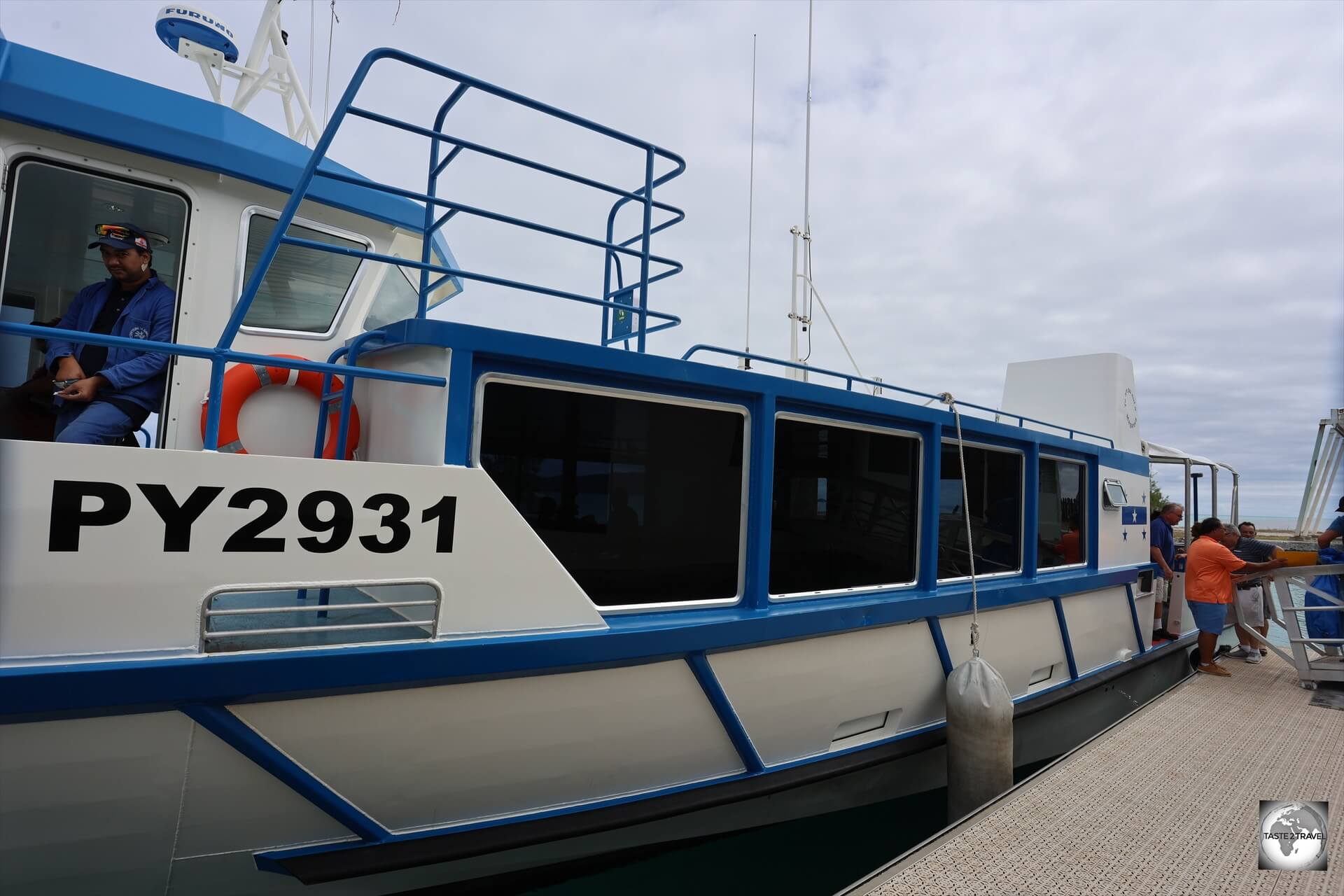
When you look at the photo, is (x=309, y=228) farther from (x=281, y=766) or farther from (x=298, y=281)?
(x=281, y=766)

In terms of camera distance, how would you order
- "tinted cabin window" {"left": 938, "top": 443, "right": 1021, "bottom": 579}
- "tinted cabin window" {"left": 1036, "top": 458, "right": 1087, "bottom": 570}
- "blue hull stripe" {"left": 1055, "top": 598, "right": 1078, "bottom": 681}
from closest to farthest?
"tinted cabin window" {"left": 938, "top": 443, "right": 1021, "bottom": 579} → "blue hull stripe" {"left": 1055, "top": 598, "right": 1078, "bottom": 681} → "tinted cabin window" {"left": 1036, "top": 458, "right": 1087, "bottom": 570}

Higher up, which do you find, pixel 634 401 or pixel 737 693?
pixel 634 401

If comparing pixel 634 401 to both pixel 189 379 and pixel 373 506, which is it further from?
pixel 189 379

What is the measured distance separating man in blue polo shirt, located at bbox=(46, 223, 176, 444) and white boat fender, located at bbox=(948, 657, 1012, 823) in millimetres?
4030

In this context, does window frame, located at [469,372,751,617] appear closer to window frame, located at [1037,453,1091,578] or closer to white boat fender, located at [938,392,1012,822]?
white boat fender, located at [938,392,1012,822]

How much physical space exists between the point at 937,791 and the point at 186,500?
4.32m

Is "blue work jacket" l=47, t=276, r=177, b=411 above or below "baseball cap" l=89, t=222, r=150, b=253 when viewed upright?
below

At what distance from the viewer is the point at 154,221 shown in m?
3.14

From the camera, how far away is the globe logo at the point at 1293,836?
307 centimetres

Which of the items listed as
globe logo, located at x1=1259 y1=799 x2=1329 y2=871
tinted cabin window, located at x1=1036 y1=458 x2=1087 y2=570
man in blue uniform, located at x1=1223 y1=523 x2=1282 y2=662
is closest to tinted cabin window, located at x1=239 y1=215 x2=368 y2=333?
tinted cabin window, located at x1=1036 y1=458 x2=1087 y2=570

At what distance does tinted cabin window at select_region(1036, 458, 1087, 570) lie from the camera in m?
5.26

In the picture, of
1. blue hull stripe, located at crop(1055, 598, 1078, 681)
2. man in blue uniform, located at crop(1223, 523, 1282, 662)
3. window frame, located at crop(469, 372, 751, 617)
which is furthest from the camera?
man in blue uniform, located at crop(1223, 523, 1282, 662)

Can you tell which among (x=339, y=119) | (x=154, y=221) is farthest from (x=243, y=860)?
(x=154, y=221)

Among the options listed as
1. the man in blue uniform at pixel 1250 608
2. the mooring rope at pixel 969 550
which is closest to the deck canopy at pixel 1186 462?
the man in blue uniform at pixel 1250 608
